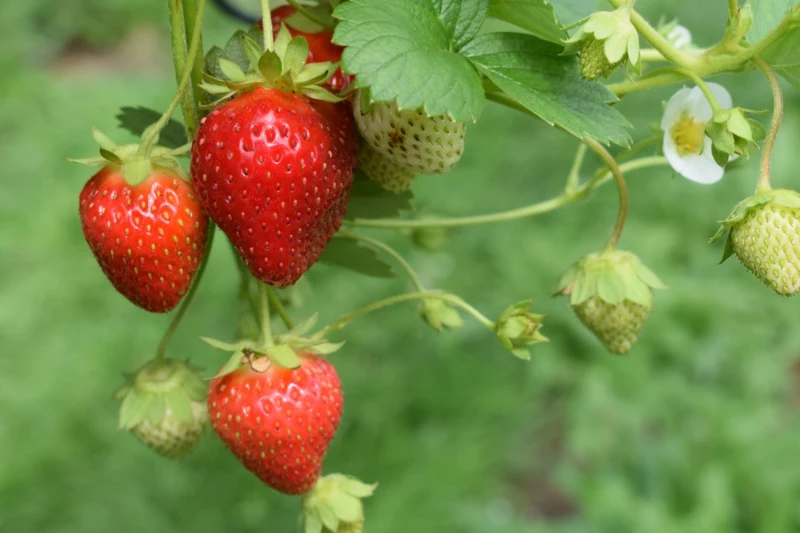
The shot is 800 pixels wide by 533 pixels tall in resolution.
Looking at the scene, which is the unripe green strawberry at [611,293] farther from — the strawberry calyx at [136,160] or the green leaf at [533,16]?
the strawberry calyx at [136,160]

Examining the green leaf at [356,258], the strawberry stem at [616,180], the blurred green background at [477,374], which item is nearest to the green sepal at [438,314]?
the green leaf at [356,258]

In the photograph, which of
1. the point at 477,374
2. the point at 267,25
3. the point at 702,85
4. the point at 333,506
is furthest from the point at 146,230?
the point at 477,374

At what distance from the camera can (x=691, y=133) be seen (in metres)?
0.76

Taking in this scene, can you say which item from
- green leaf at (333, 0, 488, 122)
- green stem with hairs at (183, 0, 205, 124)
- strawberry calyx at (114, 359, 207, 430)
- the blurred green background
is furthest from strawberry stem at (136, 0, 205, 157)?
the blurred green background

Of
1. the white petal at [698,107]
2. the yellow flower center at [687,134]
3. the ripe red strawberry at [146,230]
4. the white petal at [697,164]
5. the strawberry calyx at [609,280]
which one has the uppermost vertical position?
the white petal at [698,107]

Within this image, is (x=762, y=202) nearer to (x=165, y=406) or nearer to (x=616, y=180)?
(x=616, y=180)

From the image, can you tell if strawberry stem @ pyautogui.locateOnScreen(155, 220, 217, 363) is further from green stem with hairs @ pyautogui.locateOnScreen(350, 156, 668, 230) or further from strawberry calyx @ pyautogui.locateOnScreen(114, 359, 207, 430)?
green stem with hairs @ pyautogui.locateOnScreen(350, 156, 668, 230)

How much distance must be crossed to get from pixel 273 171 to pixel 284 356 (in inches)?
6.4

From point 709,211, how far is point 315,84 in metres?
2.71

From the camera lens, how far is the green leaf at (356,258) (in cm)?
83

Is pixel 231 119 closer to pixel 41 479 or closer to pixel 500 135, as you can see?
pixel 41 479

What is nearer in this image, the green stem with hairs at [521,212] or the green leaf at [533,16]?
the green leaf at [533,16]

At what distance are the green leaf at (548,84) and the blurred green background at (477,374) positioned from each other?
74.7 inches

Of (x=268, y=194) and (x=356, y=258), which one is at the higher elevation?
(x=268, y=194)
